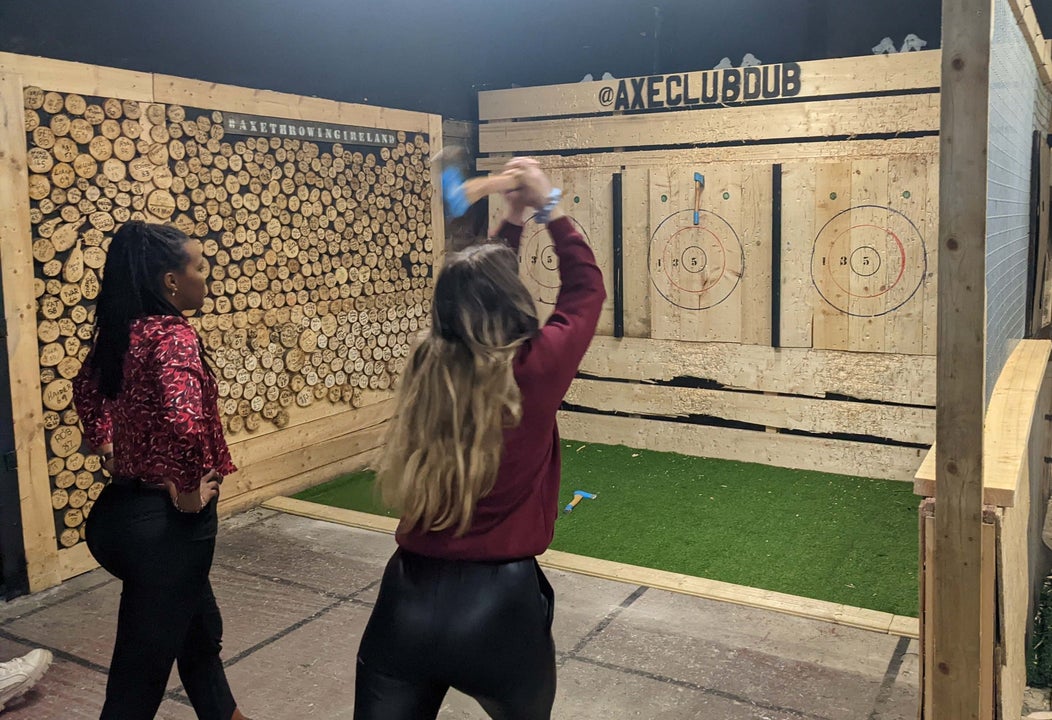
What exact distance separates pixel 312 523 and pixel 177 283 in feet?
7.53

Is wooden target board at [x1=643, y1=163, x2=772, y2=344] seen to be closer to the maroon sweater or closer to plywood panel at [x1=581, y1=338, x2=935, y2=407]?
plywood panel at [x1=581, y1=338, x2=935, y2=407]

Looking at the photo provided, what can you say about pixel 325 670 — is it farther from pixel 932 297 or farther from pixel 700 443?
pixel 932 297

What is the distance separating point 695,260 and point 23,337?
11.2 ft

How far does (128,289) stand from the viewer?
1868 millimetres

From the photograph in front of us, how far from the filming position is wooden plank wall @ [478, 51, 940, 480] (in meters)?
4.52

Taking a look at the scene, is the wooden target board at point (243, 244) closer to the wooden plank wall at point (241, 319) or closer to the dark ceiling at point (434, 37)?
the wooden plank wall at point (241, 319)

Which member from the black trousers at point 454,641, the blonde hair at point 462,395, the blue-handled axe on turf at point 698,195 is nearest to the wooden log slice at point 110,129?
the blonde hair at point 462,395

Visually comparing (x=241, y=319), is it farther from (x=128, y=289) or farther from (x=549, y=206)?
(x=549, y=206)

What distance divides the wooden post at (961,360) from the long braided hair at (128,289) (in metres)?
1.54

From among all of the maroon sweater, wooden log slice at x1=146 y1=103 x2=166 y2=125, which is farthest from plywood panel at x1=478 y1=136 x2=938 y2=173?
the maroon sweater

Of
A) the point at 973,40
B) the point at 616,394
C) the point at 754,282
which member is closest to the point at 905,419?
the point at 754,282

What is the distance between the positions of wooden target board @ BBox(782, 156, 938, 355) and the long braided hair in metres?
3.64

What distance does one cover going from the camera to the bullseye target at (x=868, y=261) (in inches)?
177

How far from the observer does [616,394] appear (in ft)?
17.8
